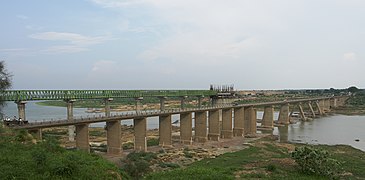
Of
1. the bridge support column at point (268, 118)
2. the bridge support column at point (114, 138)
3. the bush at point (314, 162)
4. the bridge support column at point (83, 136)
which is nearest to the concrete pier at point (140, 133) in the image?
the bridge support column at point (114, 138)

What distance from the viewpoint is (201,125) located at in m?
49.8

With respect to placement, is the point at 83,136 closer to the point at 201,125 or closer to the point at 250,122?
the point at 201,125

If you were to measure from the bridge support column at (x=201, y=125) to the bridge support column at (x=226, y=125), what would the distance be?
284 inches

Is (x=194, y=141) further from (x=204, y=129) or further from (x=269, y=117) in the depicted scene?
(x=269, y=117)

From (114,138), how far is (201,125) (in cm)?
1811

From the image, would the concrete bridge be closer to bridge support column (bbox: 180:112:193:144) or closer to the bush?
bridge support column (bbox: 180:112:193:144)

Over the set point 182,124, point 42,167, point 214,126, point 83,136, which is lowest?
point 214,126

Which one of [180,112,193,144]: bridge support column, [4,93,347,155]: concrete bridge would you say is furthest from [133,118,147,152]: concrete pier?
[180,112,193,144]: bridge support column

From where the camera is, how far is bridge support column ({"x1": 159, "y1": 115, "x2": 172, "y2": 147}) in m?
42.4

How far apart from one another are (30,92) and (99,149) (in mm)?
12998

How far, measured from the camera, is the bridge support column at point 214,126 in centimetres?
5272

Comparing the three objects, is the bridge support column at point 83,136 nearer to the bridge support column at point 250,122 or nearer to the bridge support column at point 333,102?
the bridge support column at point 250,122

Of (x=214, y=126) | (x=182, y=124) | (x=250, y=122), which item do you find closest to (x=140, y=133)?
(x=182, y=124)

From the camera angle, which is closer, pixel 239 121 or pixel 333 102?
pixel 239 121
